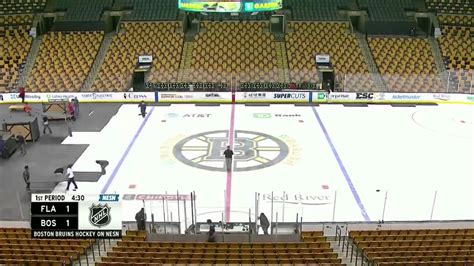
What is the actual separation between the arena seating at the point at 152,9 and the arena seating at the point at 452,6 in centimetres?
2035

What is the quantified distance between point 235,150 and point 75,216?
39.7ft

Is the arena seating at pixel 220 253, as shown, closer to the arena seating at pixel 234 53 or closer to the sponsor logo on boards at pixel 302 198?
the sponsor logo on boards at pixel 302 198

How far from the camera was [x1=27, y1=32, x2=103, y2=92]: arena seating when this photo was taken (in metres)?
32.4

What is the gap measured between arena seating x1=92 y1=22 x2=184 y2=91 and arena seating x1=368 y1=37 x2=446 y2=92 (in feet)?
45.7

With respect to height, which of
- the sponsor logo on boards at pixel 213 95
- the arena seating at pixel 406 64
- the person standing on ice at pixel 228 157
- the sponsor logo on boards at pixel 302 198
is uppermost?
the arena seating at pixel 406 64

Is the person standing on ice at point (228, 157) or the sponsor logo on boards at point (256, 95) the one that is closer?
the person standing on ice at point (228, 157)

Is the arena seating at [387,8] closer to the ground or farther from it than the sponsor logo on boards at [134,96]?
farther from it

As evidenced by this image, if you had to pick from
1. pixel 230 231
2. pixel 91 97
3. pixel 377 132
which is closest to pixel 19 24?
pixel 91 97

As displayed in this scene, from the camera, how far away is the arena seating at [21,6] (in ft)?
A: 127

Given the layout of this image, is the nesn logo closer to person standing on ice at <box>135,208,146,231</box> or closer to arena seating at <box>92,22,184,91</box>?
person standing on ice at <box>135,208,146,231</box>

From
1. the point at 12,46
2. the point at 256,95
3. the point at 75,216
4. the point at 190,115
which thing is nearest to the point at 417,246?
the point at 75,216

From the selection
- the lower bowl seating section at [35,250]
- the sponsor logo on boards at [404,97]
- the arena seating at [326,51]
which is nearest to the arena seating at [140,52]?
the arena seating at [326,51]

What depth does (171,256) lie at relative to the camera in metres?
11.3

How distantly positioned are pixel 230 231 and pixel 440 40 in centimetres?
2895
